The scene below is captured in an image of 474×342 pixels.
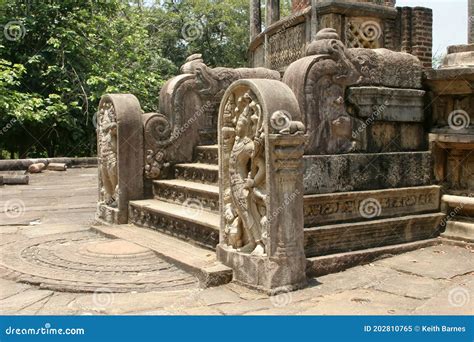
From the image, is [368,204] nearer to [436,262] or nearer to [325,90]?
[436,262]

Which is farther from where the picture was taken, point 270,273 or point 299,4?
point 299,4

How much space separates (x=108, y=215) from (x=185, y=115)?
1652 mm

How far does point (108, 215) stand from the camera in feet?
22.1

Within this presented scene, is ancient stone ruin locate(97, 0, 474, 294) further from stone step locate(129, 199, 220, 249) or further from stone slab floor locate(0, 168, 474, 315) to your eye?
stone slab floor locate(0, 168, 474, 315)

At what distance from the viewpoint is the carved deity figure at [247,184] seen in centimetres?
407

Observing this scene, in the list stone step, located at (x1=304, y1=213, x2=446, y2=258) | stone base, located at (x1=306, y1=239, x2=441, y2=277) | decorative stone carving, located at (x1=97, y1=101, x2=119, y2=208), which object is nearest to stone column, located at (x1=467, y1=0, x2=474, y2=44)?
stone step, located at (x1=304, y1=213, x2=446, y2=258)

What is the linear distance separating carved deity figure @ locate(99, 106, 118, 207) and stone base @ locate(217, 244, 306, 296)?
9.75 ft

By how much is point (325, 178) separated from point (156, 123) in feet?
9.70

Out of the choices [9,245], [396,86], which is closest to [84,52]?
[9,245]

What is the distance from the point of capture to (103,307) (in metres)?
Answer: 3.73

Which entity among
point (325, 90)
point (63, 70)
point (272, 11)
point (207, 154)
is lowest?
point (207, 154)

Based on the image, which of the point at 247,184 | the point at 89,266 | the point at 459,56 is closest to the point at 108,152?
the point at 89,266

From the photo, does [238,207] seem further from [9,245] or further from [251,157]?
[9,245]

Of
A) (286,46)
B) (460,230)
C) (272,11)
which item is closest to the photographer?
(460,230)
